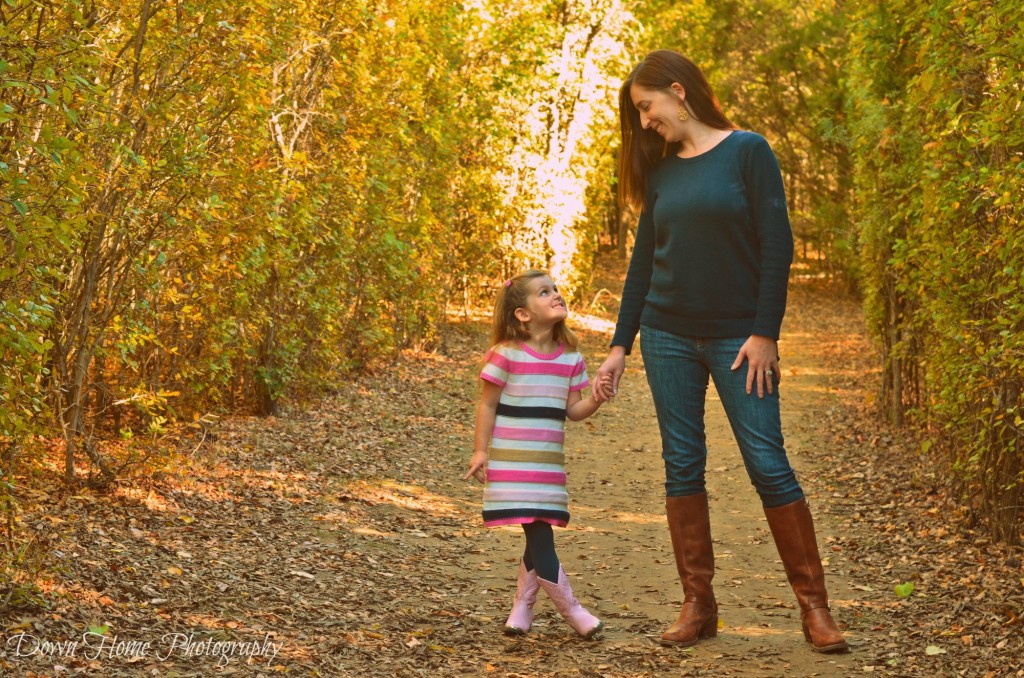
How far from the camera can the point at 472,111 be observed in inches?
590

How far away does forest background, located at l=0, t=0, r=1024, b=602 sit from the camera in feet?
15.7

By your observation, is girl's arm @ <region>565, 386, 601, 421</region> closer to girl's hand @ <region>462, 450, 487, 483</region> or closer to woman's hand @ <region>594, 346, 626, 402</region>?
woman's hand @ <region>594, 346, 626, 402</region>

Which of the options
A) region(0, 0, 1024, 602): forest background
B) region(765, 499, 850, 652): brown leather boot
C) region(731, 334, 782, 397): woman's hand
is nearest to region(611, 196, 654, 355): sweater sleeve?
region(731, 334, 782, 397): woman's hand

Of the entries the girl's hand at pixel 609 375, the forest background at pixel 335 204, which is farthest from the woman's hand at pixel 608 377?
the forest background at pixel 335 204

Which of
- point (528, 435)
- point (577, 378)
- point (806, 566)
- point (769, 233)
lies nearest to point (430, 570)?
point (528, 435)

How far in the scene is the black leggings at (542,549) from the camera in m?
4.45

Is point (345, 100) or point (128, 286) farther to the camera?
point (345, 100)

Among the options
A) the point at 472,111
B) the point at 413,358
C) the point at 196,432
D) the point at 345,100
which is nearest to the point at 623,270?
the point at 472,111

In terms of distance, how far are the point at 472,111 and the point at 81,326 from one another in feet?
31.4

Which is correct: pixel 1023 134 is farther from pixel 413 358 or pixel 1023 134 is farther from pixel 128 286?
pixel 413 358

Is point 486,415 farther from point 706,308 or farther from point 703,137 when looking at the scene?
point 703,137

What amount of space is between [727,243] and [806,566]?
126 centimetres

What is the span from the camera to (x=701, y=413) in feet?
14.5

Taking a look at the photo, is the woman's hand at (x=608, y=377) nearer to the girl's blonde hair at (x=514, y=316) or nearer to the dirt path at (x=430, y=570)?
the girl's blonde hair at (x=514, y=316)
